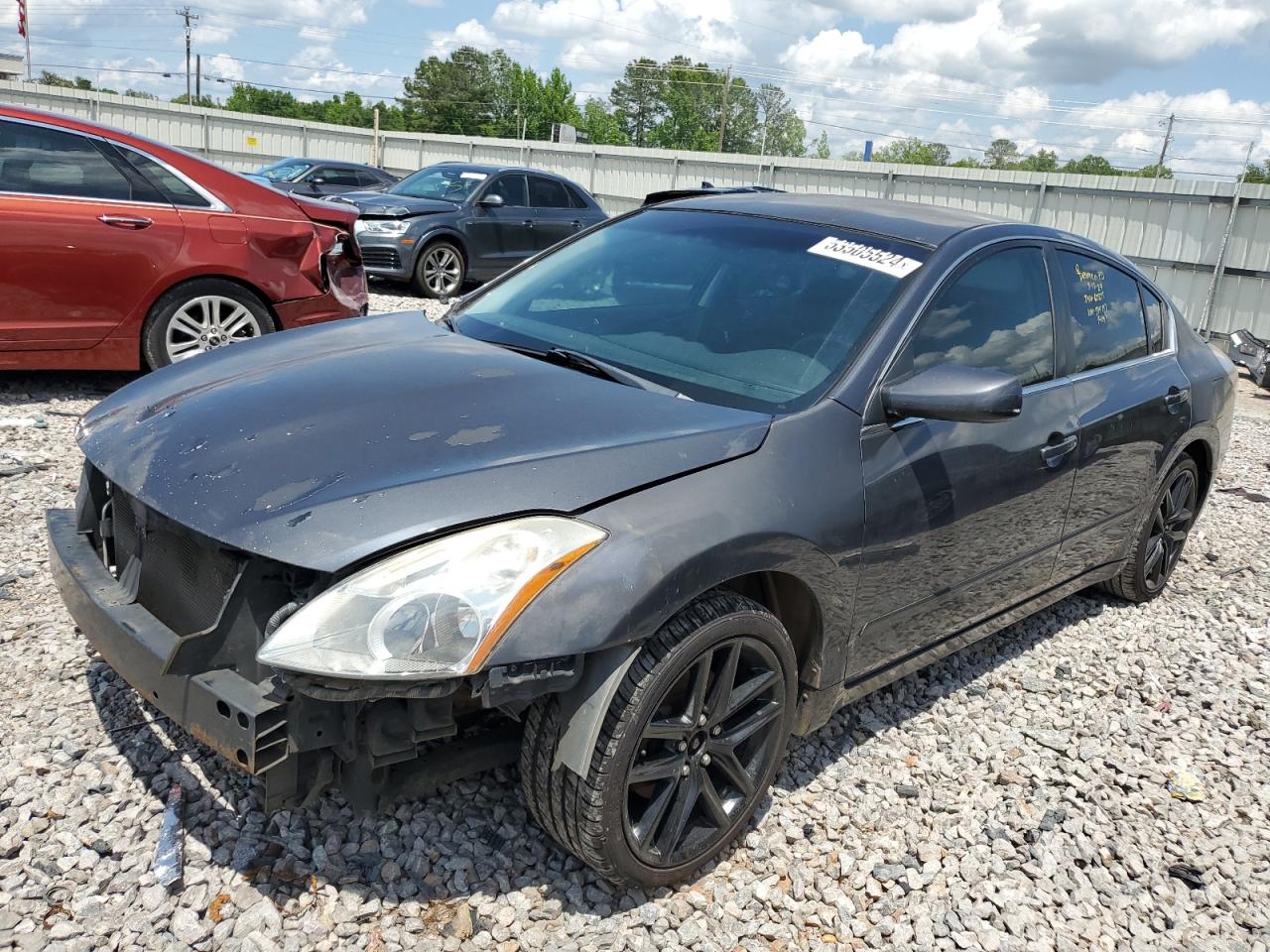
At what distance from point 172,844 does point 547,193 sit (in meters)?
11.7

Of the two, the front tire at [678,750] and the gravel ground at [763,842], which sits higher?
the front tire at [678,750]

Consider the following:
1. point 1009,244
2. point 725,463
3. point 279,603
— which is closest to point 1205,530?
point 1009,244

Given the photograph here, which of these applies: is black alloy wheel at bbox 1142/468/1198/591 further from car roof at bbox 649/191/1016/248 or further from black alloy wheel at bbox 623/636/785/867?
black alloy wheel at bbox 623/636/785/867

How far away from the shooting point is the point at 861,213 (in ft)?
11.5

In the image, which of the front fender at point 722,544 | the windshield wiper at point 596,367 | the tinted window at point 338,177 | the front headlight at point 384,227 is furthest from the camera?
the tinted window at point 338,177

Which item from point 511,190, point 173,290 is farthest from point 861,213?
point 511,190

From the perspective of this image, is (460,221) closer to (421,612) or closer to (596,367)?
(596,367)

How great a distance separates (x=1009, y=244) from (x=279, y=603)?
2.68m

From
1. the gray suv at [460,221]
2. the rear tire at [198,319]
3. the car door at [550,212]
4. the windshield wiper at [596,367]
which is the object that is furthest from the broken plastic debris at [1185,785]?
the car door at [550,212]

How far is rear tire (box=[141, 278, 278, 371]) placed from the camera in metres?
6.00

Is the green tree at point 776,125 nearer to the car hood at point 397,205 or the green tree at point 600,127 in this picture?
the green tree at point 600,127

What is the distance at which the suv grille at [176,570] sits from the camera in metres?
2.25

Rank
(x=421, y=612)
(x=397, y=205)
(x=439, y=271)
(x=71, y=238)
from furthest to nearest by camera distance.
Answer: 1. (x=439, y=271)
2. (x=397, y=205)
3. (x=71, y=238)
4. (x=421, y=612)

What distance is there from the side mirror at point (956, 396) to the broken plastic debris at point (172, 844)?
2129mm
